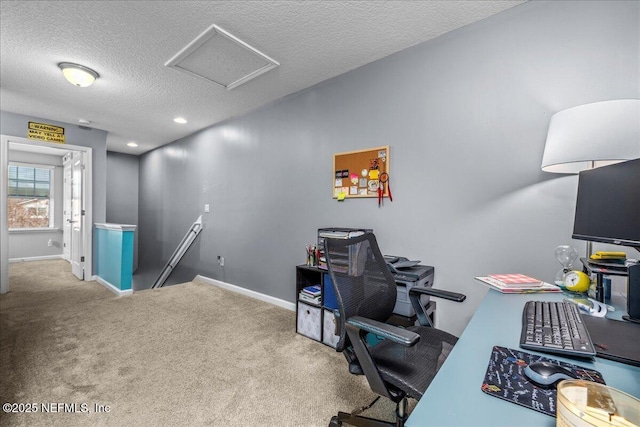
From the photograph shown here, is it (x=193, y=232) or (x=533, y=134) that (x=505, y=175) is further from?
(x=193, y=232)

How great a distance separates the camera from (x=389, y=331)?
37.5 inches

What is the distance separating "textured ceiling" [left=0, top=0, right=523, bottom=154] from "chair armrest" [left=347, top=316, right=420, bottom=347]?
1908mm

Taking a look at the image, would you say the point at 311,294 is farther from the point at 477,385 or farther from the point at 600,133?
the point at 600,133

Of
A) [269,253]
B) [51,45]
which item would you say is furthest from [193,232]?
[51,45]

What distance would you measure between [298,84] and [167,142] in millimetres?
3459

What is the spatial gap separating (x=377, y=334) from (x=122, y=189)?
22.7ft

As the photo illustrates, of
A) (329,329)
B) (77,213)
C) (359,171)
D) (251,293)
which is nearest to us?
(329,329)

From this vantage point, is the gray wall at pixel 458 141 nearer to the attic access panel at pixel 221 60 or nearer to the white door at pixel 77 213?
the attic access panel at pixel 221 60

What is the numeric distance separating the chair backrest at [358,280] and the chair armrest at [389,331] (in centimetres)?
17

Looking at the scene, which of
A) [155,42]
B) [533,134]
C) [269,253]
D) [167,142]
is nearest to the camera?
[533,134]

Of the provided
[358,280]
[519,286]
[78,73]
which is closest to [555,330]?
[519,286]

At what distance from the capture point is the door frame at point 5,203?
354 cm

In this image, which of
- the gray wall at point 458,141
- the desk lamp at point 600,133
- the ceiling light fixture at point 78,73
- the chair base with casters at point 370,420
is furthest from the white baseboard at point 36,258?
the desk lamp at point 600,133

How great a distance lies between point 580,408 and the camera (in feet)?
1.43
